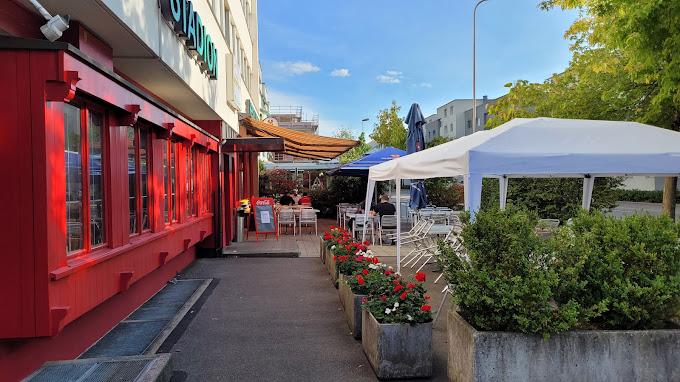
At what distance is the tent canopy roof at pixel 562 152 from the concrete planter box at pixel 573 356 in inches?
87.5

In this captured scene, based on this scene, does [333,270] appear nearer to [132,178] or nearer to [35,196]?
[132,178]

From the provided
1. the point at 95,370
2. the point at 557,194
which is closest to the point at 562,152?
the point at 95,370

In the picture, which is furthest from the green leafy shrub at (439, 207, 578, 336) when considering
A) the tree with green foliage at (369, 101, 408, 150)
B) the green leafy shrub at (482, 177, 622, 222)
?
the tree with green foliage at (369, 101, 408, 150)

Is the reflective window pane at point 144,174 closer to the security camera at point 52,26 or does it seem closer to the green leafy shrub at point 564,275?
the security camera at point 52,26

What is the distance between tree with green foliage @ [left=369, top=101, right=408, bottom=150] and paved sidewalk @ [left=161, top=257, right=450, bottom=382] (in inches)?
1213

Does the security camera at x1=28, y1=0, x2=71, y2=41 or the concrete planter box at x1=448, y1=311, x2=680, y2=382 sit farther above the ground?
the security camera at x1=28, y1=0, x2=71, y2=41

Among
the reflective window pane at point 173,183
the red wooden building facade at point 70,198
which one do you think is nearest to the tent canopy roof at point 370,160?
the reflective window pane at point 173,183

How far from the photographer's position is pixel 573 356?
349 centimetres

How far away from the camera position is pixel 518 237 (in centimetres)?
365

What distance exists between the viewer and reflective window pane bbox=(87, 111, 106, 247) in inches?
185

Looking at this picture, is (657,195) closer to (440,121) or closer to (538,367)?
(538,367)

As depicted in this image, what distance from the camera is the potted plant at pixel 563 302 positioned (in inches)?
136

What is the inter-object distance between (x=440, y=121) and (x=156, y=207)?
227 feet

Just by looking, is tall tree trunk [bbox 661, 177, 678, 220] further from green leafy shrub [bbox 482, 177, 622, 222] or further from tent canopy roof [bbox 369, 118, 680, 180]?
tent canopy roof [bbox 369, 118, 680, 180]
